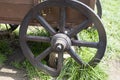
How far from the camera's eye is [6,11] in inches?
159

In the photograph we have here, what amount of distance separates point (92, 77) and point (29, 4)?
1381 millimetres

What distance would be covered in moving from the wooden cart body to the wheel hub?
265 millimetres

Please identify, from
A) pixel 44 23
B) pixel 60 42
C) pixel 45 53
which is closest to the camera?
pixel 60 42

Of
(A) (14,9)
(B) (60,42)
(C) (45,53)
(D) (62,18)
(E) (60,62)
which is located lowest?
(E) (60,62)

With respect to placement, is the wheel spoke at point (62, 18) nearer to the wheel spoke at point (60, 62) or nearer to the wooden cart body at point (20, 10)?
the wooden cart body at point (20, 10)

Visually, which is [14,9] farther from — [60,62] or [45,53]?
[60,62]

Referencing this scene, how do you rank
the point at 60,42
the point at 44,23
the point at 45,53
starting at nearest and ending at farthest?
1. the point at 60,42
2. the point at 44,23
3. the point at 45,53

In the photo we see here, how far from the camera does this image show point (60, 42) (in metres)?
3.81

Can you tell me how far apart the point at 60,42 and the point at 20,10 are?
759 mm

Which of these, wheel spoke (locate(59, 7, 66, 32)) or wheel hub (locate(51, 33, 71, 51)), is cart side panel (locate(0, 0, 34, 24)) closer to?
wheel spoke (locate(59, 7, 66, 32))

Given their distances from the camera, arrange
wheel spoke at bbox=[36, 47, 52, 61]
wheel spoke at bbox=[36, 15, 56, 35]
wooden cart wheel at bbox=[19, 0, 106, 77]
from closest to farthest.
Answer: wooden cart wheel at bbox=[19, 0, 106, 77], wheel spoke at bbox=[36, 15, 56, 35], wheel spoke at bbox=[36, 47, 52, 61]

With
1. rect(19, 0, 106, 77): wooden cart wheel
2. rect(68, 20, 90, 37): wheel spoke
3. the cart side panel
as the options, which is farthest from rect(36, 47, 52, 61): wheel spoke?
the cart side panel

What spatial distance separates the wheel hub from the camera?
3.81 meters

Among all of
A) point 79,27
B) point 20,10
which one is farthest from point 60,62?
point 20,10
